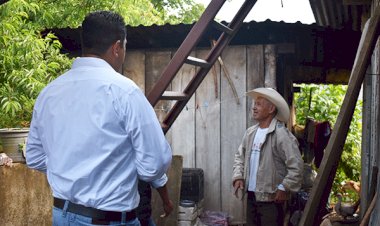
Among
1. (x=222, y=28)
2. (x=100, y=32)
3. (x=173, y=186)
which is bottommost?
(x=173, y=186)

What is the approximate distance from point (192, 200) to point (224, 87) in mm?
1574

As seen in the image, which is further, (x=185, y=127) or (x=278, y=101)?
(x=185, y=127)

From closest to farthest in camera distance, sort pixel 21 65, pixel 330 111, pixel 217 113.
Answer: pixel 21 65 < pixel 217 113 < pixel 330 111

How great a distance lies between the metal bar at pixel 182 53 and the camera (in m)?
3.93

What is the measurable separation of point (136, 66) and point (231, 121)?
5.10 ft

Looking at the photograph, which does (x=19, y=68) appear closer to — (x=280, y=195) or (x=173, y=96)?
(x=173, y=96)

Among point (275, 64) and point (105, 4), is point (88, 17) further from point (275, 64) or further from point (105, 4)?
point (105, 4)

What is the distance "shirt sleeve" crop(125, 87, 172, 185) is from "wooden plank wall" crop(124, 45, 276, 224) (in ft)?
13.7

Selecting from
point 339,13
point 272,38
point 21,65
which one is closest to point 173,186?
point 21,65

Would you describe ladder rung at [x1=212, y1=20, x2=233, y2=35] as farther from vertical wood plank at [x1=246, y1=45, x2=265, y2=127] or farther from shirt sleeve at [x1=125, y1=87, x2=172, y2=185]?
shirt sleeve at [x1=125, y1=87, x2=172, y2=185]

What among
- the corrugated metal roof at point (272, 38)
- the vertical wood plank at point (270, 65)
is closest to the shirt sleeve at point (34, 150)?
the corrugated metal roof at point (272, 38)

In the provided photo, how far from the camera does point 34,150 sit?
2764 mm

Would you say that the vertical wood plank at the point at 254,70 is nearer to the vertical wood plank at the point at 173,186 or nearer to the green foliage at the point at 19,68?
the vertical wood plank at the point at 173,186

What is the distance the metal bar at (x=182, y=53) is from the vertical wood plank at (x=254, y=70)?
246 centimetres
